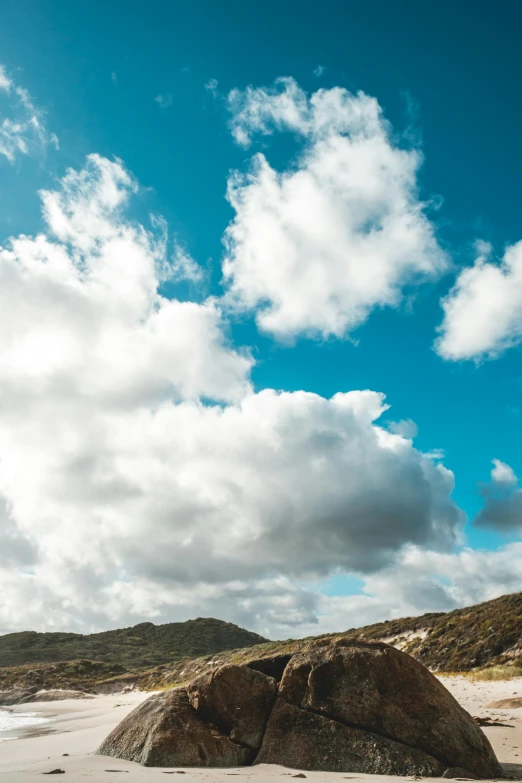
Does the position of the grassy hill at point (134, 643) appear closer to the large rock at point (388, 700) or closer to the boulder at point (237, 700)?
the boulder at point (237, 700)

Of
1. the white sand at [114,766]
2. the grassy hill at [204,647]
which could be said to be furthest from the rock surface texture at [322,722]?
the grassy hill at [204,647]

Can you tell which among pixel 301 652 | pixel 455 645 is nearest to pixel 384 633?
pixel 455 645

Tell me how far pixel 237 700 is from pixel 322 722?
5.45 feet

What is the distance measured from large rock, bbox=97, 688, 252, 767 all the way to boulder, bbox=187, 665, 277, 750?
172 mm

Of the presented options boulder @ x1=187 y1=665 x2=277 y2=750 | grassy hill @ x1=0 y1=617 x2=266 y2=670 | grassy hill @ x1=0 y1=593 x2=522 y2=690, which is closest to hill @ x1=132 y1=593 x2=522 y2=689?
grassy hill @ x1=0 y1=593 x2=522 y2=690

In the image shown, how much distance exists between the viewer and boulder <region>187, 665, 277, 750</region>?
9359mm

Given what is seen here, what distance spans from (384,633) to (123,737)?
3473 cm

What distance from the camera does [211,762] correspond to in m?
8.66

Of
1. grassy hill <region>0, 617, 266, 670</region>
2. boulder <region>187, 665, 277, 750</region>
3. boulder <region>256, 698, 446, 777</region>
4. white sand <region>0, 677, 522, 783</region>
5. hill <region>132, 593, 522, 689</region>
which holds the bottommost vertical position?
white sand <region>0, 677, 522, 783</region>

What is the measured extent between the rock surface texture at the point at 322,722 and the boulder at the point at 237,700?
0.02 meters

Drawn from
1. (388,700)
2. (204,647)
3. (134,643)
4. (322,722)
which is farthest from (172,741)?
(134,643)

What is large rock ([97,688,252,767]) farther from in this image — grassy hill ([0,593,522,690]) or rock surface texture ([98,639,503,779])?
grassy hill ([0,593,522,690])

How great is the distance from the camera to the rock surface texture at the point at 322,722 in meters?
8.38

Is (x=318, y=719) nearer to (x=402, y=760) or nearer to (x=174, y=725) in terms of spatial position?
(x=402, y=760)
